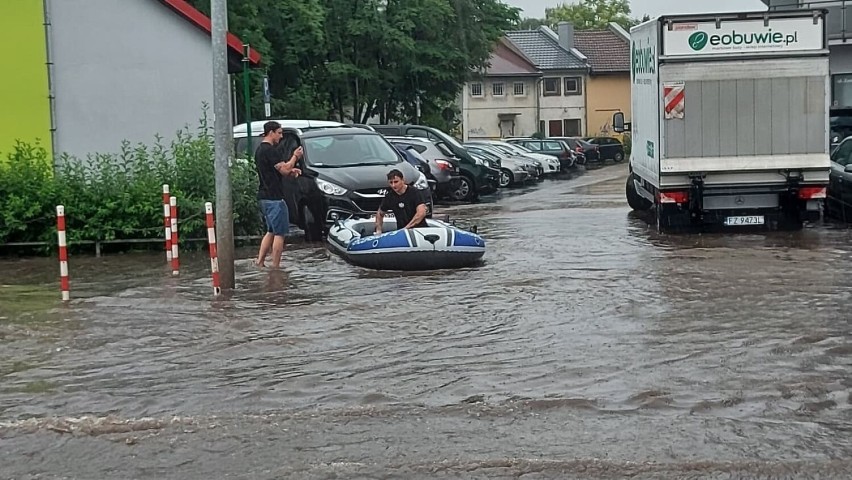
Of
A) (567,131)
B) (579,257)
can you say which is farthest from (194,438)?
(567,131)

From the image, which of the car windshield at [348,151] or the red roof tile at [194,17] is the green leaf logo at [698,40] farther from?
the red roof tile at [194,17]

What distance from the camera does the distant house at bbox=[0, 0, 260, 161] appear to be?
20219 millimetres

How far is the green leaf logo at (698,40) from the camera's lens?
59.3ft

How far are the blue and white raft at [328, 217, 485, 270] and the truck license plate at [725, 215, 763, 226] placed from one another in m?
5.03

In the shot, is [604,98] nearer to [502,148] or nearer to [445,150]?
[502,148]

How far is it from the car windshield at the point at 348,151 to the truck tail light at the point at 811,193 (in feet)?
21.3

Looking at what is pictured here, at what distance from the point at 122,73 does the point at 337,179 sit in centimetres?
433

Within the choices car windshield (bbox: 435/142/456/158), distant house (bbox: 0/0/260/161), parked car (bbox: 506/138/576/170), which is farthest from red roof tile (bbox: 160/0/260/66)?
parked car (bbox: 506/138/576/170)

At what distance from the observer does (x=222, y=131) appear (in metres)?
13.2

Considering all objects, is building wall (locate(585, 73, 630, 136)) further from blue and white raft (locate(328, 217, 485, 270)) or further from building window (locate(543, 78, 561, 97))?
blue and white raft (locate(328, 217, 485, 270))

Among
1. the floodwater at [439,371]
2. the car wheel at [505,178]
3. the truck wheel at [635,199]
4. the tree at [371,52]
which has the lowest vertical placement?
the floodwater at [439,371]

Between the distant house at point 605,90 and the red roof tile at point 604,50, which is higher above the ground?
the red roof tile at point 604,50

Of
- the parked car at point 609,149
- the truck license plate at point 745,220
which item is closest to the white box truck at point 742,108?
the truck license plate at point 745,220

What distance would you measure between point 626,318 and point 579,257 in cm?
513
